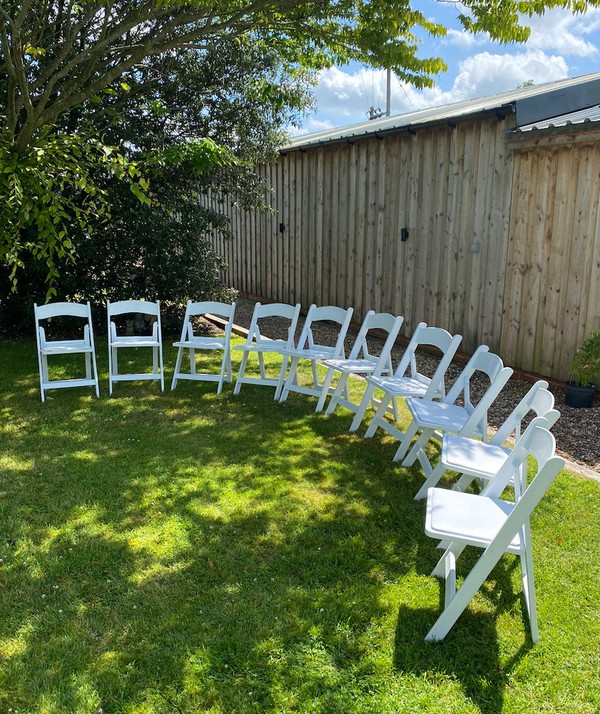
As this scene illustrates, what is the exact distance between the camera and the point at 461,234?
7.52m

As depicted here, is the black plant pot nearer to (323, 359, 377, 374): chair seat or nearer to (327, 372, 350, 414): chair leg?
(323, 359, 377, 374): chair seat

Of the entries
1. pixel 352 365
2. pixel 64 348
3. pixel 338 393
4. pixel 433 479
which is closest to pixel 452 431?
pixel 433 479

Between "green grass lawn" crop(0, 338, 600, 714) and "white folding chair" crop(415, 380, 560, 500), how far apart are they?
1.68 feet

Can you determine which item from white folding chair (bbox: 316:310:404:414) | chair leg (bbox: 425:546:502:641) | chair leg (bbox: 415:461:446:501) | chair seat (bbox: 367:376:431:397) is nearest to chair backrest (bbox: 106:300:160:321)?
white folding chair (bbox: 316:310:404:414)

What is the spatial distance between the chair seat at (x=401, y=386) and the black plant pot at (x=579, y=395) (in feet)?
5.75

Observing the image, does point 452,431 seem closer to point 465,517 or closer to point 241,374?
point 465,517

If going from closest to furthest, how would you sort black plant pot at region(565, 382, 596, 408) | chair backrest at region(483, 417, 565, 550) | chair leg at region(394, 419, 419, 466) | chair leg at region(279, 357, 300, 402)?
1. chair backrest at region(483, 417, 565, 550)
2. chair leg at region(394, 419, 419, 466)
3. black plant pot at region(565, 382, 596, 408)
4. chair leg at region(279, 357, 300, 402)

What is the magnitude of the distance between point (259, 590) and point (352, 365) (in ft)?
9.01

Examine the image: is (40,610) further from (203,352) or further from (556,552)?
(203,352)

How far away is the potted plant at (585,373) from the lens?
568 cm

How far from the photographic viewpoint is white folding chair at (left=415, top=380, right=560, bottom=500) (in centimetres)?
321

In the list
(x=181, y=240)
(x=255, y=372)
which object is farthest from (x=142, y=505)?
(x=181, y=240)

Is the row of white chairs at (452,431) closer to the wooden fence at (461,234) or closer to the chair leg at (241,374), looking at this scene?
the chair leg at (241,374)

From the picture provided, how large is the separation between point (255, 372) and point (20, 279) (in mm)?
4140
